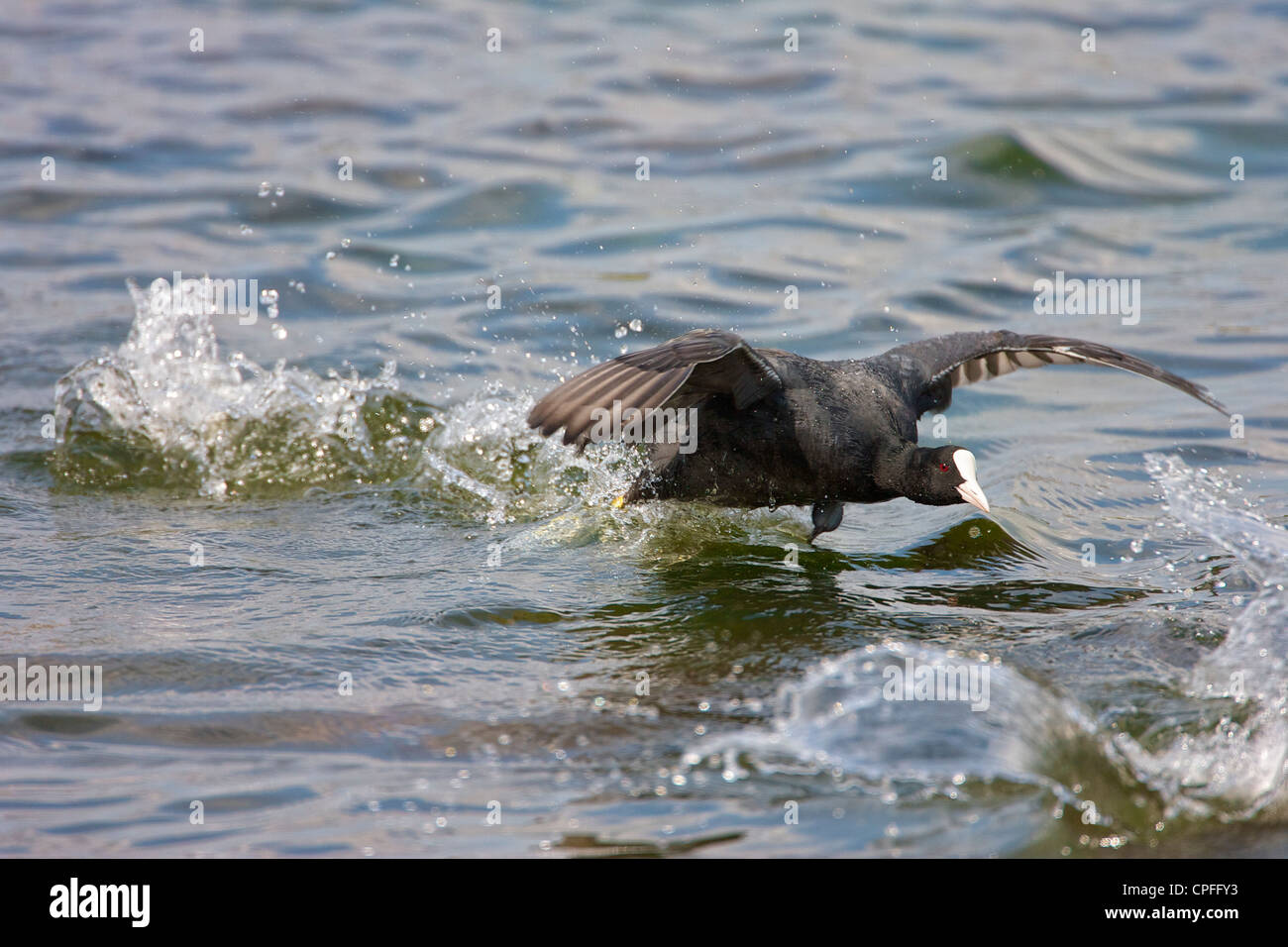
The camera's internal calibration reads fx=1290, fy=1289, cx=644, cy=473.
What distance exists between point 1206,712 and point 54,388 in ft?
18.3

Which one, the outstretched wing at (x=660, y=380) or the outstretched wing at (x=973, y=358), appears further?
the outstretched wing at (x=973, y=358)

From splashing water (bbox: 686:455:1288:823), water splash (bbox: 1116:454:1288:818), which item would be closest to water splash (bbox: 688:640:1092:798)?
splashing water (bbox: 686:455:1288:823)

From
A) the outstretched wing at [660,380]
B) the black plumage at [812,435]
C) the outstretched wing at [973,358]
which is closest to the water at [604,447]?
the black plumage at [812,435]

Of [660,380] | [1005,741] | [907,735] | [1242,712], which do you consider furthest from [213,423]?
[1242,712]

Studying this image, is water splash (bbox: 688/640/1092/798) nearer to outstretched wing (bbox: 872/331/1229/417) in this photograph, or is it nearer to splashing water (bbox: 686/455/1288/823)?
splashing water (bbox: 686/455/1288/823)

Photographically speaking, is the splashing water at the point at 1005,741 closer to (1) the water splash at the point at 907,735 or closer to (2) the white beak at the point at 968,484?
(1) the water splash at the point at 907,735

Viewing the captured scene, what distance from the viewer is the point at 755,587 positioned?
4980mm

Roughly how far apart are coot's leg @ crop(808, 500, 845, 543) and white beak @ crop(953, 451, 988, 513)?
57 centimetres

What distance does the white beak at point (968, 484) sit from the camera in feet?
16.1

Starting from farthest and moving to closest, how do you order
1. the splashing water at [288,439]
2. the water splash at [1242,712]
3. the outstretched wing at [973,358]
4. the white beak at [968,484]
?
the splashing water at [288,439], the outstretched wing at [973,358], the white beak at [968,484], the water splash at [1242,712]

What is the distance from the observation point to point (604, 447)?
233 inches

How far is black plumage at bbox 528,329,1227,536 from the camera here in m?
4.96

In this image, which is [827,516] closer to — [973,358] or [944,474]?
[944,474]

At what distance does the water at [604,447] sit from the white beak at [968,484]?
1.22 feet
